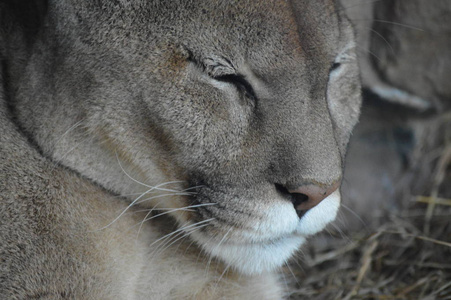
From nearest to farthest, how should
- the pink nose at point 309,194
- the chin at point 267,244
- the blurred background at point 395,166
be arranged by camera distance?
the pink nose at point 309,194 < the chin at point 267,244 < the blurred background at point 395,166

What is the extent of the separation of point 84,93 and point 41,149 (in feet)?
0.93

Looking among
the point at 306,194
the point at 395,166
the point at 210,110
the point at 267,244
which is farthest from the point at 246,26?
the point at 395,166

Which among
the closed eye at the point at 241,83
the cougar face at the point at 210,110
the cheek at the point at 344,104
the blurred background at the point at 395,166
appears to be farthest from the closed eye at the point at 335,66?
the blurred background at the point at 395,166

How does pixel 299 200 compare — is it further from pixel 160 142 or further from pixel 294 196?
pixel 160 142

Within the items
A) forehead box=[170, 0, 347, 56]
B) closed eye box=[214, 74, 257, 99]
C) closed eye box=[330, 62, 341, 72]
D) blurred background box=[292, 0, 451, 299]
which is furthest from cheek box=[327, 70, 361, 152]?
blurred background box=[292, 0, 451, 299]

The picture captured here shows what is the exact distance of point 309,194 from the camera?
1848 mm

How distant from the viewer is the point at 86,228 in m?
2.05

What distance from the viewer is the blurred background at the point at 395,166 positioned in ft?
9.75

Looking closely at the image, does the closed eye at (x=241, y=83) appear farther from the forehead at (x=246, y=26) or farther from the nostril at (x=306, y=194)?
the nostril at (x=306, y=194)

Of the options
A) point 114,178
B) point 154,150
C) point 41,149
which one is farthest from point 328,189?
point 41,149

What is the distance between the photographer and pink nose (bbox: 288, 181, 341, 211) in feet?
6.02

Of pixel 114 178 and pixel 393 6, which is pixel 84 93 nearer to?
pixel 114 178

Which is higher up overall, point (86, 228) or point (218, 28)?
point (218, 28)

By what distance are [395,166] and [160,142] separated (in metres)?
2.18
